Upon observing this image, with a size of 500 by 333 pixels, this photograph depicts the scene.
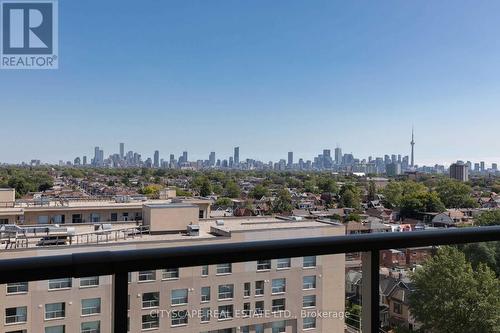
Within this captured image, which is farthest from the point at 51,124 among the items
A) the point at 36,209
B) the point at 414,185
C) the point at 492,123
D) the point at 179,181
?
the point at 492,123

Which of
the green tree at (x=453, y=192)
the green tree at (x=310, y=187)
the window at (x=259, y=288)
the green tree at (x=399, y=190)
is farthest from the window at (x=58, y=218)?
the window at (x=259, y=288)

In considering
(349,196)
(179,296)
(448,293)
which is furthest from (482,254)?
(349,196)

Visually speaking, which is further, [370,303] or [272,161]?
[272,161]

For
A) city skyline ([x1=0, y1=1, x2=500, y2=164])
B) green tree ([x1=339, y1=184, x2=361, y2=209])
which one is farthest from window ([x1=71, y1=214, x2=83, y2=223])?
green tree ([x1=339, y1=184, x2=361, y2=209])

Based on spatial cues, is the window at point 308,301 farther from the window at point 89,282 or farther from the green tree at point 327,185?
the green tree at point 327,185

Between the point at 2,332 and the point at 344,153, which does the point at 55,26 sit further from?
the point at 344,153

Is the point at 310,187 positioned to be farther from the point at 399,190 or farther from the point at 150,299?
the point at 150,299
